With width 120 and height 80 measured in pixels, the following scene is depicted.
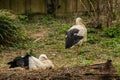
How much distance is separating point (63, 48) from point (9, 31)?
1.36 metres

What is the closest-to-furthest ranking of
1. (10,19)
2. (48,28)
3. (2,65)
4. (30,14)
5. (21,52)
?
(2,65) → (21,52) → (10,19) → (48,28) → (30,14)

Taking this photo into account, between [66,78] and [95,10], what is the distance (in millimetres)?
8011

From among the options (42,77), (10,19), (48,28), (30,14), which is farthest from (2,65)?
(30,14)

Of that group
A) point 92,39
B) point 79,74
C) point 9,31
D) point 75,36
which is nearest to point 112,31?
point 92,39

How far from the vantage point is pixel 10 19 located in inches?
436

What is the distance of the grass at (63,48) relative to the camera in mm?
9383

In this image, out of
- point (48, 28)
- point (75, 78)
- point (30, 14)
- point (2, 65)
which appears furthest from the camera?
point (30, 14)

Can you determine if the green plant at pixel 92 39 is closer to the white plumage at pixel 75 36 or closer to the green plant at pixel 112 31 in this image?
the green plant at pixel 112 31

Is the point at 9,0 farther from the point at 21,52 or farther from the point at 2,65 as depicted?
the point at 2,65

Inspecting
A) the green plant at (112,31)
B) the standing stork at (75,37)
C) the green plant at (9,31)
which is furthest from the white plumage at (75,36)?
the green plant at (112,31)

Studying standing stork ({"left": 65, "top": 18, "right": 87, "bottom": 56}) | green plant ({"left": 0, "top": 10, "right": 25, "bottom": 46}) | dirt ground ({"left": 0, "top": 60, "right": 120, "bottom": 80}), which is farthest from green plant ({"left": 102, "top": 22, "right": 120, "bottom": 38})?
dirt ground ({"left": 0, "top": 60, "right": 120, "bottom": 80})

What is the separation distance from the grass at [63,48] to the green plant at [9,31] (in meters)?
0.21

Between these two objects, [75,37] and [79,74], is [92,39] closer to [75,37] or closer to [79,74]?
[75,37]

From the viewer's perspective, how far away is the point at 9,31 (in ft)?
35.4
